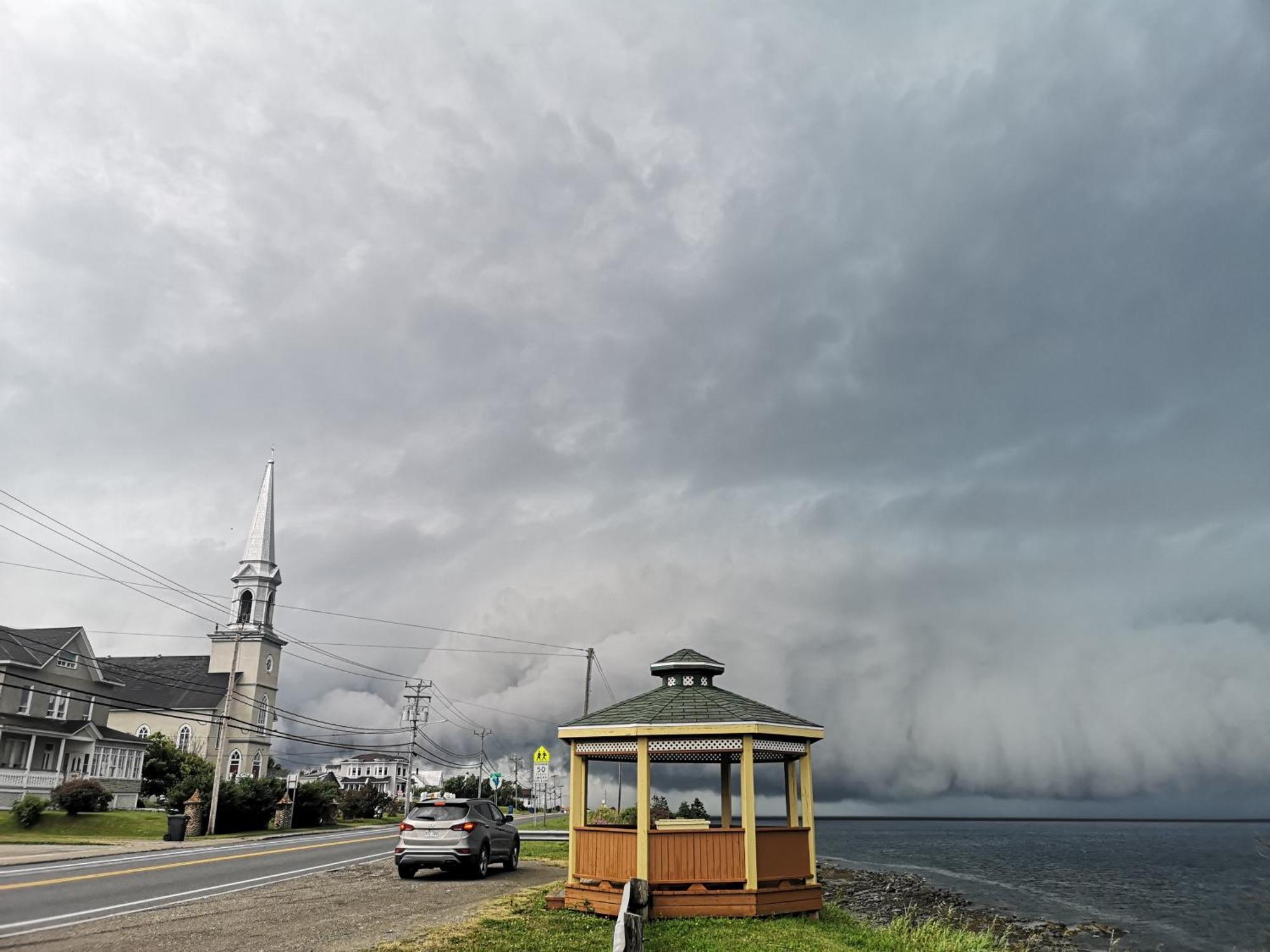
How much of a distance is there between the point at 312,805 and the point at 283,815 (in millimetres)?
3250

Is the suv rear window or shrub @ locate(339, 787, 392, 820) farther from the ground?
the suv rear window

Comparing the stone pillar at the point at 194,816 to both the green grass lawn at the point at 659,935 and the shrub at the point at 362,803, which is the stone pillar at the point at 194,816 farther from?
the green grass lawn at the point at 659,935

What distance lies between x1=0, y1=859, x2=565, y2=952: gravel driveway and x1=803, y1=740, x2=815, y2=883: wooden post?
602 centimetres

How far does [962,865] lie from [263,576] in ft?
216

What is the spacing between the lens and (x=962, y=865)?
76750mm

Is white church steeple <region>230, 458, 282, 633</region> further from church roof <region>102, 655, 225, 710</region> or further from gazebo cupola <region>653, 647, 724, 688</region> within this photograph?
gazebo cupola <region>653, 647, 724, 688</region>

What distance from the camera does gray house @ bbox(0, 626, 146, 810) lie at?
1895 inches

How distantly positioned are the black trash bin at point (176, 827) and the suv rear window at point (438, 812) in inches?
730

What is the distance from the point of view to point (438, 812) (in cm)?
2006

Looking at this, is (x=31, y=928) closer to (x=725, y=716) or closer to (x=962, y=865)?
(x=725, y=716)

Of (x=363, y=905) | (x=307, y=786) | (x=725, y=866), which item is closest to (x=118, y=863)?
(x=363, y=905)

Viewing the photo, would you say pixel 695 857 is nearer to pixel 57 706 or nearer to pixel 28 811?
pixel 28 811

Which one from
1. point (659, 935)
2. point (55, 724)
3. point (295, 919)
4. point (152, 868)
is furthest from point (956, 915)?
point (55, 724)

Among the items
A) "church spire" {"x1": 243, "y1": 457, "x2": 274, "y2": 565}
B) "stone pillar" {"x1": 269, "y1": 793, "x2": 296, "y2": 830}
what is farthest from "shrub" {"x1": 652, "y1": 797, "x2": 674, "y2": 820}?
"church spire" {"x1": 243, "y1": 457, "x2": 274, "y2": 565}
